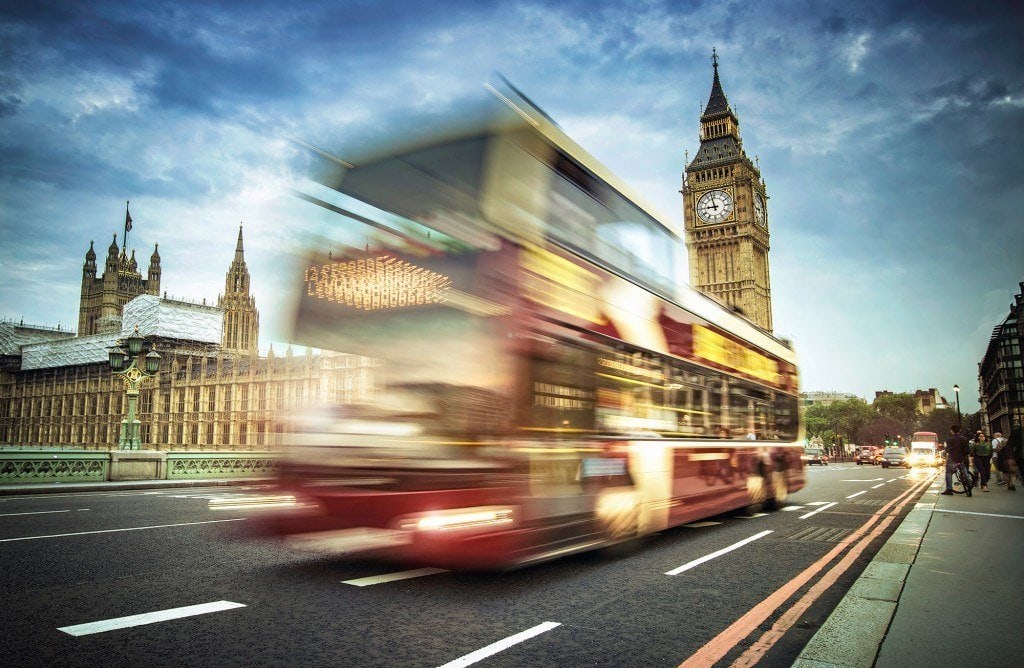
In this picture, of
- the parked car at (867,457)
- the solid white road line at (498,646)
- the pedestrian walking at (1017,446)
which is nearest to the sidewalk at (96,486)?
the solid white road line at (498,646)

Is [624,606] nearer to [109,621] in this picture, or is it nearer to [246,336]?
[109,621]

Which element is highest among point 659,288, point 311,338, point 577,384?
point 659,288

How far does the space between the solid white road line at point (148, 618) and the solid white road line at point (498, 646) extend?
6.48 feet

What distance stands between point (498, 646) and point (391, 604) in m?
1.28

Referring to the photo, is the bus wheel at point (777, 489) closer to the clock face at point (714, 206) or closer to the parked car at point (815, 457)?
the parked car at point (815, 457)

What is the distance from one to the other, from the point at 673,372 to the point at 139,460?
18.6m

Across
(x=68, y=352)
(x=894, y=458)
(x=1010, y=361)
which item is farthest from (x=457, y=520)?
(x=68, y=352)

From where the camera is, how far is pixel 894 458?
42938 mm

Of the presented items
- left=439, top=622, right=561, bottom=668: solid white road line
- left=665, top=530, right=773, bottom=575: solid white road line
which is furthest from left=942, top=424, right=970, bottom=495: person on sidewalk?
left=439, top=622, right=561, bottom=668: solid white road line

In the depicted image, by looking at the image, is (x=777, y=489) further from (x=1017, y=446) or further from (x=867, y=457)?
(x=867, y=457)

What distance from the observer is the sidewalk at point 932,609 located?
387cm

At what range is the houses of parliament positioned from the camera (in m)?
68.8

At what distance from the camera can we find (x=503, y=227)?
5.68 meters

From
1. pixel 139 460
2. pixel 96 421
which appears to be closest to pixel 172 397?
pixel 96 421
